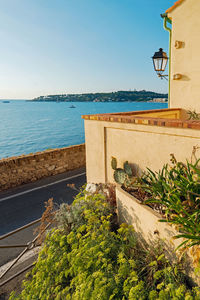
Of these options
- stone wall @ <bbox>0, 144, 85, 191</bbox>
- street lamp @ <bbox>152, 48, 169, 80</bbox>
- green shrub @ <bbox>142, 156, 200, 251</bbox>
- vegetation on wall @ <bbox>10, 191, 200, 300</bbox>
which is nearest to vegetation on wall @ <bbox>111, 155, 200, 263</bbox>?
green shrub @ <bbox>142, 156, 200, 251</bbox>

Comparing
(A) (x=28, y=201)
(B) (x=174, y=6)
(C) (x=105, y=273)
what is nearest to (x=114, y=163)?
(C) (x=105, y=273)

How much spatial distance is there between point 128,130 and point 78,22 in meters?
19.2

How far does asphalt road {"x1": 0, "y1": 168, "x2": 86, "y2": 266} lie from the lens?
18.2 ft

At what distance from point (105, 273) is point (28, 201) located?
593 cm

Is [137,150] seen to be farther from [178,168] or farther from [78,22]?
[78,22]

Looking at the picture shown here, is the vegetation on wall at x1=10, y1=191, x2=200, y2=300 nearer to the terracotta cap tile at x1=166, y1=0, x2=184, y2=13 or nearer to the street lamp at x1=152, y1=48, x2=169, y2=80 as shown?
the street lamp at x1=152, y1=48, x2=169, y2=80

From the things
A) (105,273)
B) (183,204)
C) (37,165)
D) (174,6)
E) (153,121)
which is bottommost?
(105,273)

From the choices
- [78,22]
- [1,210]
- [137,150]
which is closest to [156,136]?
[137,150]

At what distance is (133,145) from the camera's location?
496 cm

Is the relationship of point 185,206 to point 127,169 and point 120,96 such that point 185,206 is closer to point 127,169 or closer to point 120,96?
point 127,169

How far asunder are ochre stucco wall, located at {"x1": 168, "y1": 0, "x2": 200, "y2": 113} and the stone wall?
654 cm

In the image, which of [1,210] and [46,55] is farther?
[46,55]

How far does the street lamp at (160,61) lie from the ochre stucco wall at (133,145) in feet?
12.1

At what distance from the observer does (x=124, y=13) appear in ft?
45.8
